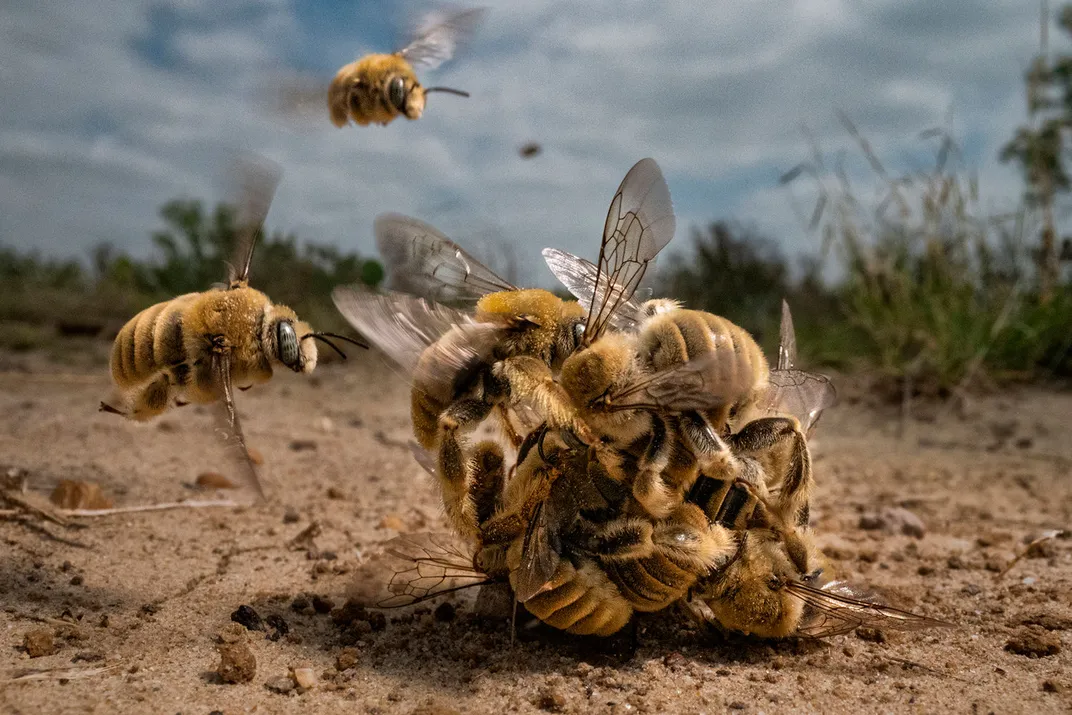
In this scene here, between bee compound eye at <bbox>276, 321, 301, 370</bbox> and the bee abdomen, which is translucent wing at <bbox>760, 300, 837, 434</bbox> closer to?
the bee abdomen

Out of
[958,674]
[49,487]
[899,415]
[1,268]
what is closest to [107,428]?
[49,487]

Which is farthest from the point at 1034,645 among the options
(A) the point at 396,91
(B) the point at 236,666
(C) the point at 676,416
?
(A) the point at 396,91

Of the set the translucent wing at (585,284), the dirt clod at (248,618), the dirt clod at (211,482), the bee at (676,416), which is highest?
the translucent wing at (585,284)

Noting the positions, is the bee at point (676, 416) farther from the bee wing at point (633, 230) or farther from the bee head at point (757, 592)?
the bee head at point (757, 592)

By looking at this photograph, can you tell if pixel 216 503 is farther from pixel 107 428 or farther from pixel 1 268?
pixel 1 268

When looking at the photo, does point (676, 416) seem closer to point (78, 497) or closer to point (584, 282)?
point (584, 282)

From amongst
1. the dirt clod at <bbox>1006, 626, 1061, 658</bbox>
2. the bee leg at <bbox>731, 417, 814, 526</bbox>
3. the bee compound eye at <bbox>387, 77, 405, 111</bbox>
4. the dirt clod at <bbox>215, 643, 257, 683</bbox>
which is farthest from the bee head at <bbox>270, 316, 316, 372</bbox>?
the dirt clod at <bbox>1006, 626, 1061, 658</bbox>

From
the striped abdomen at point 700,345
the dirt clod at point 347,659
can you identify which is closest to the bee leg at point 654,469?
the striped abdomen at point 700,345
